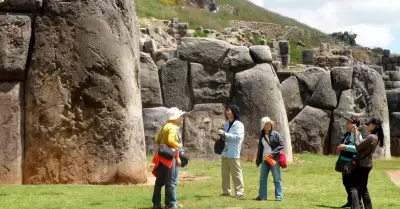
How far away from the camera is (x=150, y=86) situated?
2267cm

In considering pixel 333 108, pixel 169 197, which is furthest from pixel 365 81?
pixel 169 197

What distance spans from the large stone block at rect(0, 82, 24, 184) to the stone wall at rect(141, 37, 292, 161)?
7727mm

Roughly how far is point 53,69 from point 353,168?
20.2 ft

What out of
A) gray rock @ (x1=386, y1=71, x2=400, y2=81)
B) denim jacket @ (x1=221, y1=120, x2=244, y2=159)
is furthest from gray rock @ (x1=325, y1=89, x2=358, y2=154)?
denim jacket @ (x1=221, y1=120, x2=244, y2=159)

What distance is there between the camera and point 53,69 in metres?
14.9

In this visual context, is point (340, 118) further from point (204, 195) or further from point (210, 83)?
point (204, 195)

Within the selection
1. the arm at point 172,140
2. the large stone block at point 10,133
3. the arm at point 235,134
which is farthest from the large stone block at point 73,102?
the arm at point 172,140

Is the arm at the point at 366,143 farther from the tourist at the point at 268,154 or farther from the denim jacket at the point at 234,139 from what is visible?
the denim jacket at the point at 234,139

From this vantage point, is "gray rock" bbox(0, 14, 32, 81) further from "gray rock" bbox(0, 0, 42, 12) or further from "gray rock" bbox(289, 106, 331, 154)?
"gray rock" bbox(289, 106, 331, 154)

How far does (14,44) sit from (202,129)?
871 centimetres

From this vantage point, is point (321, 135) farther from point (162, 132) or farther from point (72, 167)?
point (162, 132)

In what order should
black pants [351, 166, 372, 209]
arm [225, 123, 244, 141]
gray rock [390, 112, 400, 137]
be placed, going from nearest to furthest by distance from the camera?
A: black pants [351, 166, 372, 209] < arm [225, 123, 244, 141] < gray rock [390, 112, 400, 137]

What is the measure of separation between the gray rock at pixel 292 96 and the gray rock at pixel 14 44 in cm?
1386

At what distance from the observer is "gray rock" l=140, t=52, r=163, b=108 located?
22.6 m
